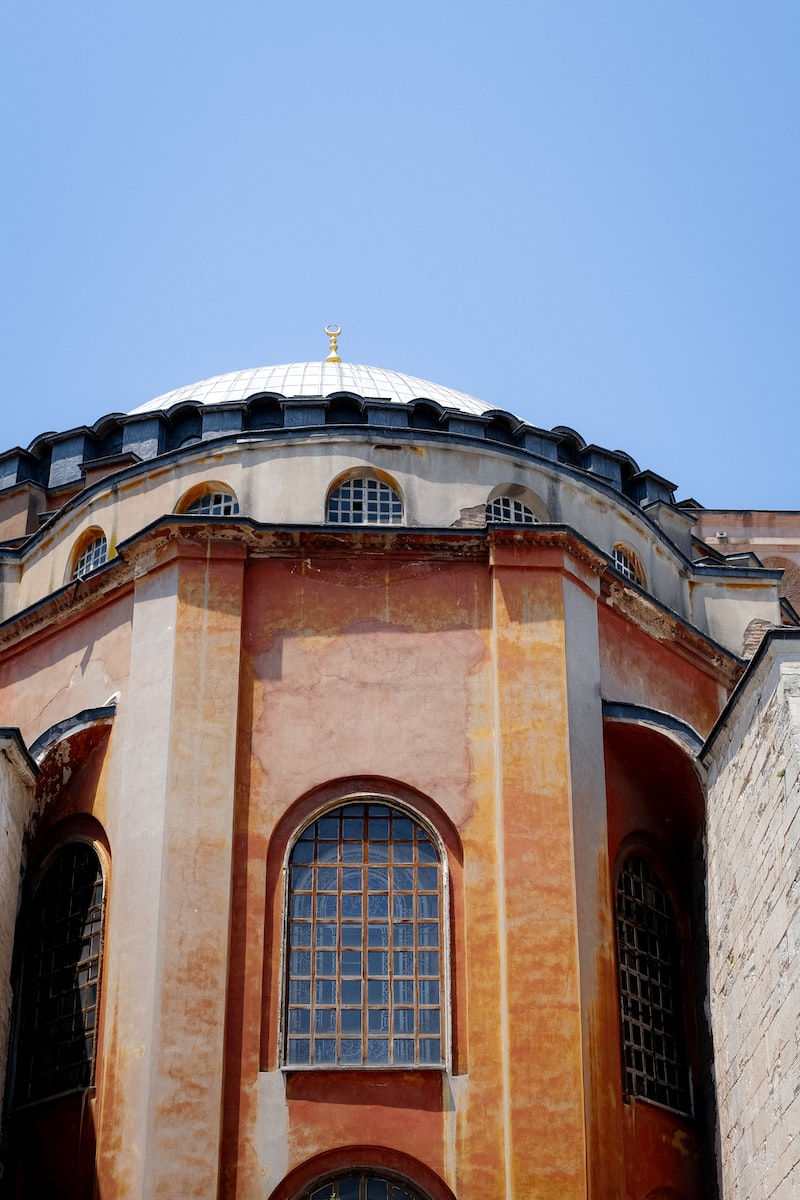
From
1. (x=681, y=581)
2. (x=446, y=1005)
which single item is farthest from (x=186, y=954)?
(x=681, y=581)

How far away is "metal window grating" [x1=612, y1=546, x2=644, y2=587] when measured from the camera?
25.4 m

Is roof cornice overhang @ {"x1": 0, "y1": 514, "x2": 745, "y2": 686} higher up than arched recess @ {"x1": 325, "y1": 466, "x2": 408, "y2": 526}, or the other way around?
arched recess @ {"x1": 325, "y1": 466, "x2": 408, "y2": 526}

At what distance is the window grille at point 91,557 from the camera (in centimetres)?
2508

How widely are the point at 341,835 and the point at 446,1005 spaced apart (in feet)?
7.62

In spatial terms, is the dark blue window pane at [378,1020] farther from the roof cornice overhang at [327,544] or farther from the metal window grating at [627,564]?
the metal window grating at [627,564]

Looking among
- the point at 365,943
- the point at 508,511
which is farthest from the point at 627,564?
the point at 365,943

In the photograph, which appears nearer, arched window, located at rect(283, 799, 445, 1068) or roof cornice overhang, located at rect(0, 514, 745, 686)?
arched window, located at rect(283, 799, 445, 1068)

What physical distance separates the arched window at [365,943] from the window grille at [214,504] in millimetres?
4780

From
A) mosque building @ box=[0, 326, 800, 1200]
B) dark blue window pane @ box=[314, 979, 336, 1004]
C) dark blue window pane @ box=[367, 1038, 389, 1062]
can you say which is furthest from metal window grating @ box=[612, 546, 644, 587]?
dark blue window pane @ box=[367, 1038, 389, 1062]

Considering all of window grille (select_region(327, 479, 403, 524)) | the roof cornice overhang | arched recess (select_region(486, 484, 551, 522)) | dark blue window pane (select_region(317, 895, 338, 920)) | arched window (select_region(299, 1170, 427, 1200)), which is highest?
arched recess (select_region(486, 484, 551, 522))

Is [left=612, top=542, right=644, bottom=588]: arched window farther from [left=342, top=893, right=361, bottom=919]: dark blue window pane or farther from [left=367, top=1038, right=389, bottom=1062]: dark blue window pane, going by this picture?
[left=367, top=1038, right=389, bottom=1062]: dark blue window pane

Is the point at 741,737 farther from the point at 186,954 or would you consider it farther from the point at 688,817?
the point at 186,954

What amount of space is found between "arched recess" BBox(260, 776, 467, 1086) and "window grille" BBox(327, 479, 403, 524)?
3963mm

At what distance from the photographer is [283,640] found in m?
22.1
